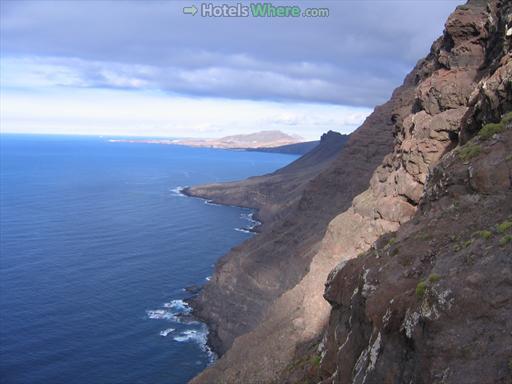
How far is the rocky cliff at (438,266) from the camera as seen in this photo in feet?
49.2

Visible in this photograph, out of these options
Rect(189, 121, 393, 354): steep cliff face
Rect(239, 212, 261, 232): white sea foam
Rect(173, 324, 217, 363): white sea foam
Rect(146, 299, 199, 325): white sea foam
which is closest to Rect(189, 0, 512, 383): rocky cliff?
Rect(173, 324, 217, 363): white sea foam

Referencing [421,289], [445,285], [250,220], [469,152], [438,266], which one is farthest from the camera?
[250,220]

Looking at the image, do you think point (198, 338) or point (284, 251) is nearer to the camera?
point (198, 338)

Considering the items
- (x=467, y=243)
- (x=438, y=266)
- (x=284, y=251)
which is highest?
(x=467, y=243)

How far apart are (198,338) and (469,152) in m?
63.2

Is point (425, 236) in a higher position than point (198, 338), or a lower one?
higher

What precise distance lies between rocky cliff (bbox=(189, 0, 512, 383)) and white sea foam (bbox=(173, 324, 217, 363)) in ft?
69.1

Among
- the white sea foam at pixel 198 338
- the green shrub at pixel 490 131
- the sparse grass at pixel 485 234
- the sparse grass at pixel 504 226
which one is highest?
the green shrub at pixel 490 131

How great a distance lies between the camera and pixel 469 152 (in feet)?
79.4

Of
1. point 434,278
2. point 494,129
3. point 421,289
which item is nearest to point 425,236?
point 434,278

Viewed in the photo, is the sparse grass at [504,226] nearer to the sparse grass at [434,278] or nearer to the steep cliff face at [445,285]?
the steep cliff face at [445,285]

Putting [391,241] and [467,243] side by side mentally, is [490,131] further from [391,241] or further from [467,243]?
[467,243]

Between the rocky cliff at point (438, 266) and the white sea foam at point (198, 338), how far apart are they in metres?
21.0

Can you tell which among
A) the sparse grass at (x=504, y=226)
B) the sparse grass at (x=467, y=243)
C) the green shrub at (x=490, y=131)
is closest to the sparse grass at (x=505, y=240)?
the sparse grass at (x=504, y=226)
